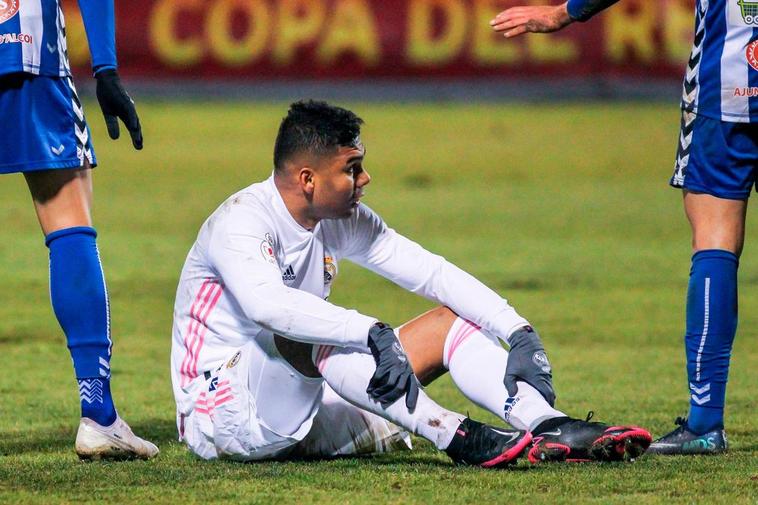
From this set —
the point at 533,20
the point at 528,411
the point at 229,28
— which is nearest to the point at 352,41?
the point at 229,28

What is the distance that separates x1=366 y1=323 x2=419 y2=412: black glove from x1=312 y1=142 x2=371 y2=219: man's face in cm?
53

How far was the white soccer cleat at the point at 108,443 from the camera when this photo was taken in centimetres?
462

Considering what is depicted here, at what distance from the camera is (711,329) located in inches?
193

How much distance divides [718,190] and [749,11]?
59 centimetres

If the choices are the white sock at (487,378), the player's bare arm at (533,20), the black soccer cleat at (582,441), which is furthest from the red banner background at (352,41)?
the black soccer cleat at (582,441)

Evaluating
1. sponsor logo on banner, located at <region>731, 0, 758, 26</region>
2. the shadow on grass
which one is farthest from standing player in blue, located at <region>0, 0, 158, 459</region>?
sponsor logo on banner, located at <region>731, 0, 758, 26</region>

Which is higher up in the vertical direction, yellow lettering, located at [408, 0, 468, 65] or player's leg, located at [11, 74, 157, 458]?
player's leg, located at [11, 74, 157, 458]

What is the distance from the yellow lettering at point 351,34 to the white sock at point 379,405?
12411 mm

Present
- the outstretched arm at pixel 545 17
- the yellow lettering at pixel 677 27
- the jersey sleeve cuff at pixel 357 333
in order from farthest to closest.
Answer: the yellow lettering at pixel 677 27 < the outstretched arm at pixel 545 17 < the jersey sleeve cuff at pixel 357 333

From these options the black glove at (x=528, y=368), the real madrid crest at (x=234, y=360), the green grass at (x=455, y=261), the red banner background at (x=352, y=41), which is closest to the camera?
the green grass at (x=455, y=261)

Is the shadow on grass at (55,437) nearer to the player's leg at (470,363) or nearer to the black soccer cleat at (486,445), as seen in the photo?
the player's leg at (470,363)

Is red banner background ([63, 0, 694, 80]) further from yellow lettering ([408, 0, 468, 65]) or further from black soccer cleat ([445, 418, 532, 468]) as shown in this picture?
black soccer cleat ([445, 418, 532, 468])

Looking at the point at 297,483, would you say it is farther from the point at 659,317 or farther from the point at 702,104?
the point at 659,317

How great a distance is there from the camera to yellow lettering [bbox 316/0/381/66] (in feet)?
54.2
